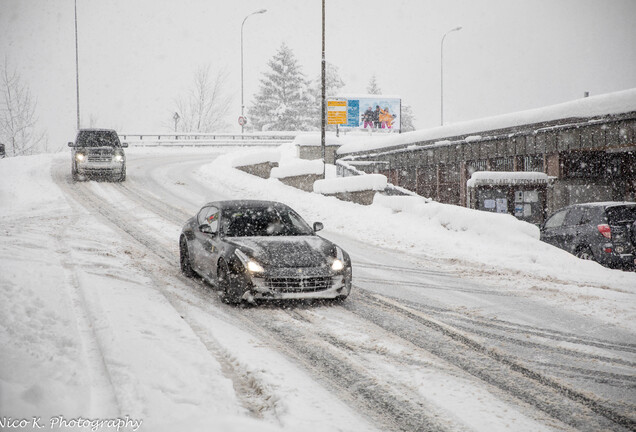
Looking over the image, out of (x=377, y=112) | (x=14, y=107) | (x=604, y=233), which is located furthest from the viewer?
(x=14, y=107)

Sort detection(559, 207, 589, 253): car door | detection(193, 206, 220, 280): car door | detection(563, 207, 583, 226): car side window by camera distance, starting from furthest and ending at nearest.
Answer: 1. detection(563, 207, 583, 226): car side window
2. detection(559, 207, 589, 253): car door
3. detection(193, 206, 220, 280): car door

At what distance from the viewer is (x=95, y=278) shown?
9.05 m

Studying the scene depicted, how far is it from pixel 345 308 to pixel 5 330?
13.7 ft

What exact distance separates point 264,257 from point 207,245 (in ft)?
4.91

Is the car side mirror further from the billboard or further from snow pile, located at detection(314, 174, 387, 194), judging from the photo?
the billboard

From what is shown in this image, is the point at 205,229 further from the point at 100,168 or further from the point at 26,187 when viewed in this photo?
the point at 100,168

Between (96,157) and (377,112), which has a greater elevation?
(377,112)

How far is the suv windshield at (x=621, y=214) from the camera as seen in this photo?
471 inches

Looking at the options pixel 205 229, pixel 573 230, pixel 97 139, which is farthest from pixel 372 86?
pixel 205 229

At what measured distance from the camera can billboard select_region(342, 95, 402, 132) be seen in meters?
57.1

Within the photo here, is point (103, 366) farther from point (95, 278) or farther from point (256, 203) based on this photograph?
point (256, 203)

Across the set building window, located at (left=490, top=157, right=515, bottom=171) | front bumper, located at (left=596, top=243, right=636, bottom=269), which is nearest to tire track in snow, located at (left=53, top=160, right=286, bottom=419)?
front bumper, located at (left=596, top=243, right=636, bottom=269)

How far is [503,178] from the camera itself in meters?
17.8

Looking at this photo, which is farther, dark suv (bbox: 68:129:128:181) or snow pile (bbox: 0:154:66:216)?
dark suv (bbox: 68:129:128:181)
